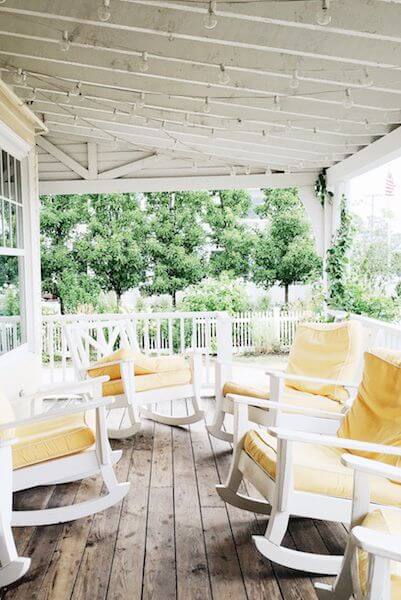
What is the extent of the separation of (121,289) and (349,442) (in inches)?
468

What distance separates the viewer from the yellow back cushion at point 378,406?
2697 mm

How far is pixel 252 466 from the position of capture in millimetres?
2854

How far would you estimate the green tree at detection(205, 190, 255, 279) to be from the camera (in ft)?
45.7

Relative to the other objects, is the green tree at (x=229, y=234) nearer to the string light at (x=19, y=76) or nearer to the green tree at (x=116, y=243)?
the green tree at (x=116, y=243)

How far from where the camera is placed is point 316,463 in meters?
2.67

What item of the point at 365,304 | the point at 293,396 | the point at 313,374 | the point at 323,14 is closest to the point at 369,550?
the point at 323,14

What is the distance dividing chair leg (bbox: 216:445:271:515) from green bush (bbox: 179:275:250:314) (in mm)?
9296

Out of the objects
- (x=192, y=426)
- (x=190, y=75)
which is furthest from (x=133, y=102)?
(x=192, y=426)

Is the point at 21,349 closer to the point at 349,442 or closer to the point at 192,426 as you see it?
the point at 192,426

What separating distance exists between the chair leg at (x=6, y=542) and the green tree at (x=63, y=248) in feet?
36.5

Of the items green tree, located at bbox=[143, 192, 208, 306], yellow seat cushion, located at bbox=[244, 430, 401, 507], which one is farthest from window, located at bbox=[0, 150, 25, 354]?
green tree, located at bbox=[143, 192, 208, 306]

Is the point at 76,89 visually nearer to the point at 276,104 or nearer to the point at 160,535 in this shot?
the point at 276,104

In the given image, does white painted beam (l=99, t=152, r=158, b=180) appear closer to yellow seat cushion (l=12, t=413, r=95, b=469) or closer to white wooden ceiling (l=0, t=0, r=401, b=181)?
white wooden ceiling (l=0, t=0, r=401, b=181)

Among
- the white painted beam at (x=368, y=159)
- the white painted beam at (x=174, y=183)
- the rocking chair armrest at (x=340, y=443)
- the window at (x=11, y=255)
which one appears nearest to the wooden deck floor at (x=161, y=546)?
the rocking chair armrest at (x=340, y=443)
